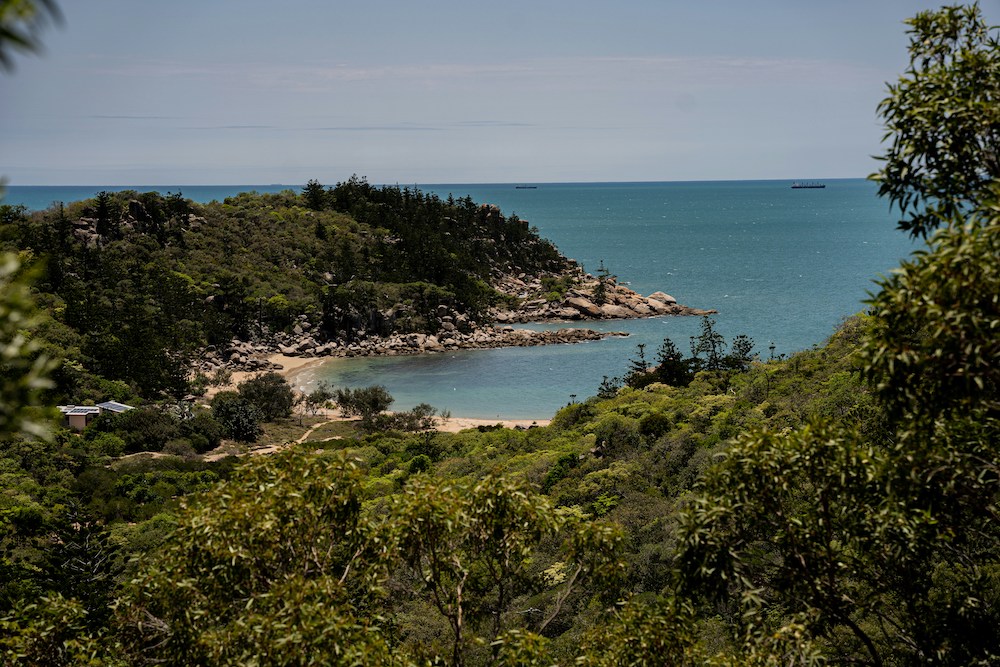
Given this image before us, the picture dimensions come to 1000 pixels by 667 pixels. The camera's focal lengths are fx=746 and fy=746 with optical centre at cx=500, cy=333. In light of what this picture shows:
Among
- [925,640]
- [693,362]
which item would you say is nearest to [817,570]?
[925,640]

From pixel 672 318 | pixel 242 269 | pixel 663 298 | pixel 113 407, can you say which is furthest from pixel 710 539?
pixel 663 298

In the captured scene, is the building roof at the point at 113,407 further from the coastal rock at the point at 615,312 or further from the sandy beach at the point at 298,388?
the coastal rock at the point at 615,312

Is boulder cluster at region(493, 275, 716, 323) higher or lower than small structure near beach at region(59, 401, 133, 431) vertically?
higher

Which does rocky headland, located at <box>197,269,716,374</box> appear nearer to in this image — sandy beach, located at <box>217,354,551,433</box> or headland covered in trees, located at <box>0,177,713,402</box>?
headland covered in trees, located at <box>0,177,713,402</box>

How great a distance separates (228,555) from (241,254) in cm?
7413

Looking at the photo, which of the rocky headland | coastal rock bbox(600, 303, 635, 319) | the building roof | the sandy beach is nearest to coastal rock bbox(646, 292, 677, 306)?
the rocky headland

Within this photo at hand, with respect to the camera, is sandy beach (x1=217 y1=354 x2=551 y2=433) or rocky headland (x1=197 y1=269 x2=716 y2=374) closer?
sandy beach (x1=217 y1=354 x2=551 y2=433)

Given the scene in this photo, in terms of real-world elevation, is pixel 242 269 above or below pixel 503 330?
above

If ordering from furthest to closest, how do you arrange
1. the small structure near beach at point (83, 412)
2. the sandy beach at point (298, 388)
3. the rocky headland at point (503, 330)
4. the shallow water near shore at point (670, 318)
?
the rocky headland at point (503, 330)
the shallow water near shore at point (670, 318)
the sandy beach at point (298, 388)
the small structure near beach at point (83, 412)

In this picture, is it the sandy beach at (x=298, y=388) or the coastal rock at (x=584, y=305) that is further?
the coastal rock at (x=584, y=305)

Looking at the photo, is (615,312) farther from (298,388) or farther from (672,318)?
(298,388)

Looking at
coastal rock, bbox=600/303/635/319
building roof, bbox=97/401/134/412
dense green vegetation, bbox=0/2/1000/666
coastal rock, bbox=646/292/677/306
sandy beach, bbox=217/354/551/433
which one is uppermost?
dense green vegetation, bbox=0/2/1000/666

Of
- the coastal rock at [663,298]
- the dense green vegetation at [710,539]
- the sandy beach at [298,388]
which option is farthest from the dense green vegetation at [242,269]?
the dense green vegetation at [710,539]

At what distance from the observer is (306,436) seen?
42.7 metres
